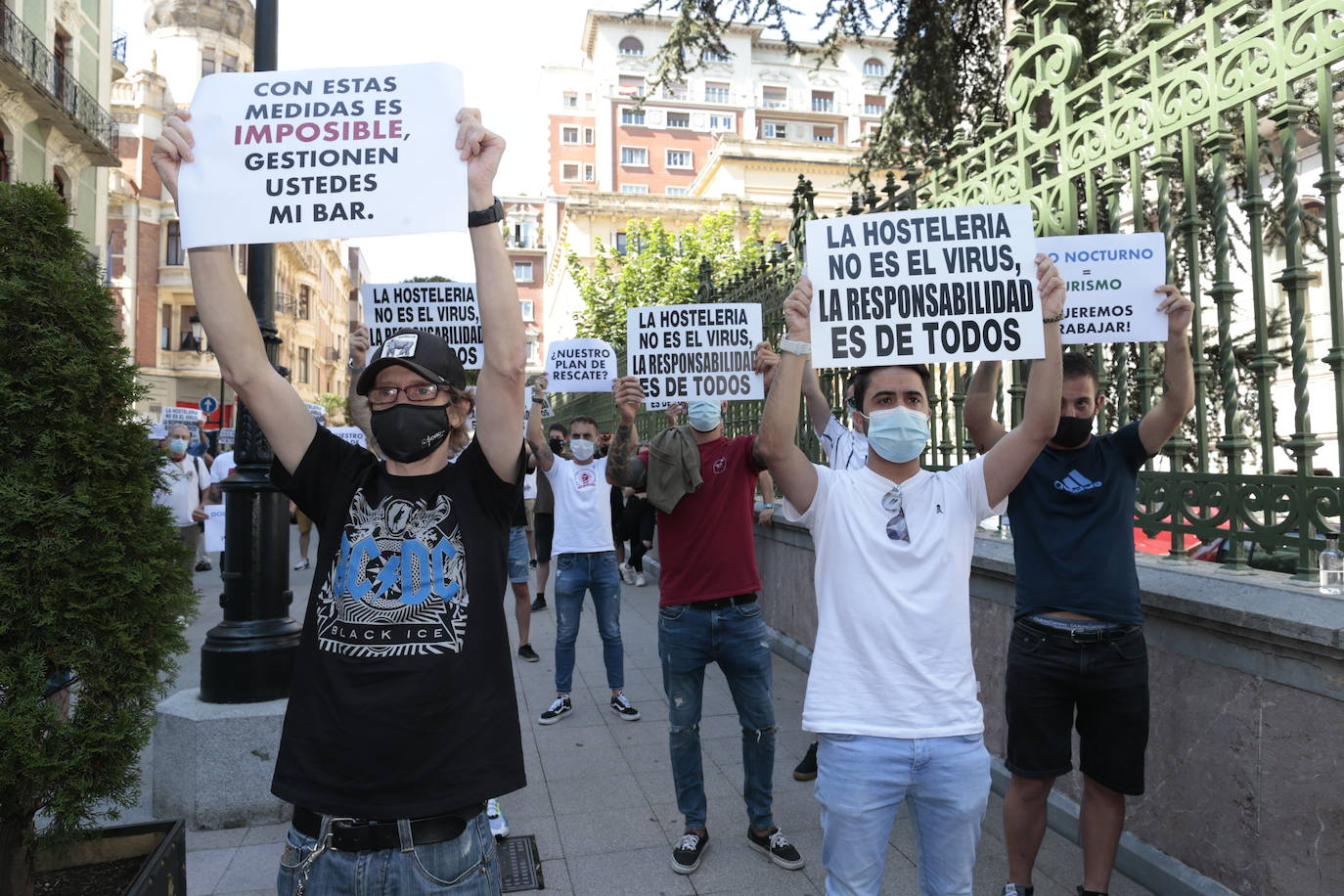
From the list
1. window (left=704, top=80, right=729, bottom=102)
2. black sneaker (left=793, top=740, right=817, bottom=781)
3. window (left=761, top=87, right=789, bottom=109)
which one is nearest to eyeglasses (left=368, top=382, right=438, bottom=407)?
black sneaker (left=793, top=740, right=817, bottom=781)

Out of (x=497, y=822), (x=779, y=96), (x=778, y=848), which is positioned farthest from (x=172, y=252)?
(x=779, y=96)

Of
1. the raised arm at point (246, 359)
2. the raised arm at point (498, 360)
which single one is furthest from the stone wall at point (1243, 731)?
the raised arm at point (246, 359)

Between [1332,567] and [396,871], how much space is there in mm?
3240

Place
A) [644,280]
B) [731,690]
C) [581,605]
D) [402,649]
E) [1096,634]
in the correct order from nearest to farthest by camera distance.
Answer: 1. [402,649]
2. [1096,634]
3. [731,690]
4. [581,605]
5. [644,280]

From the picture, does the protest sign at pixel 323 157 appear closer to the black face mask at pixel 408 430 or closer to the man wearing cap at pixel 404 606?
the man wearing cap at pixel 404 606

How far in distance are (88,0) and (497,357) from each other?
3235 cm

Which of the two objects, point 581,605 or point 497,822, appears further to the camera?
point 581,605

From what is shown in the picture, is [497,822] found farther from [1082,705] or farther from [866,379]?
[866,379]

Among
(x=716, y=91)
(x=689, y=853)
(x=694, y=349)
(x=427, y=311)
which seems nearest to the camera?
(x=689, y=853)

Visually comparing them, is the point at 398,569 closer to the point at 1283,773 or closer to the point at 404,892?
the point at 404,892

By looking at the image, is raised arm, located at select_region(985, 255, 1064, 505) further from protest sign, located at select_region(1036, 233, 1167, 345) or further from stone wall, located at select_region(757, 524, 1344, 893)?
stone wall, located at select_region(757, 524, 1344, 893)

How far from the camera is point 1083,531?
3479 millimetres

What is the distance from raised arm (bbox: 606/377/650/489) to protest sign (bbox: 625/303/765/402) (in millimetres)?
1126

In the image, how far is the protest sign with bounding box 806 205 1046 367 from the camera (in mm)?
3184
